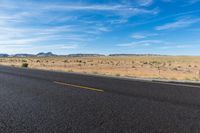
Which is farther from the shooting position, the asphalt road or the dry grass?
the dry grass

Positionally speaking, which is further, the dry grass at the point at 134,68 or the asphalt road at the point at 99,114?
the dry grass at the point at 134,68

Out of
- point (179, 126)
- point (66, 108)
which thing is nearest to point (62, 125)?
point (66, 108)

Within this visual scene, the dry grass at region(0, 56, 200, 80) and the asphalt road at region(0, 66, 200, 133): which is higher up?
the dry grass at region(0, 56, 200, 80)

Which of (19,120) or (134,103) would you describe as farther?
(134,103)

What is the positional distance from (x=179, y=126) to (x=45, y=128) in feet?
8.60

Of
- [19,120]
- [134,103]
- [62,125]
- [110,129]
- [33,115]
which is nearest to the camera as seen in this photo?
[110,129]

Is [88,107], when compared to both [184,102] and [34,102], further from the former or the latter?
[184,102]

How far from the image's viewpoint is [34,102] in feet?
25.7

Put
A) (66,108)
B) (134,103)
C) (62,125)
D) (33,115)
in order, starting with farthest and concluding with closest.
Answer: (134,103), (66,108), (33,115), (62,125)

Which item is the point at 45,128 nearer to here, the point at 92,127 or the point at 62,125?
the point at 62,125

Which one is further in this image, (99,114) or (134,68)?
(134,68)

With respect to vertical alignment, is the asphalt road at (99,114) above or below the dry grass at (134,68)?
below

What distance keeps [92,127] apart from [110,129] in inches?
15.1

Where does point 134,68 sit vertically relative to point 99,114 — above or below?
above
